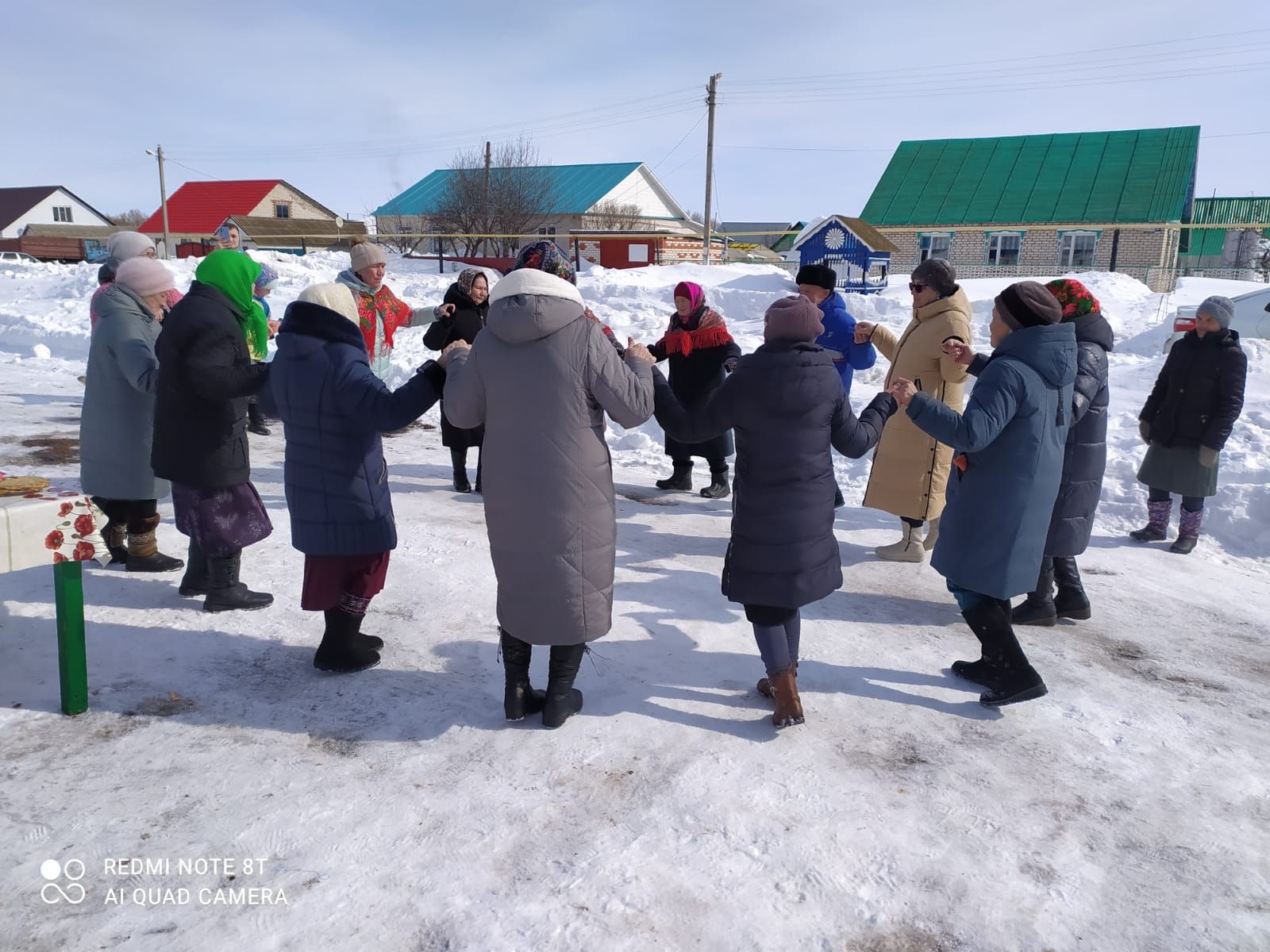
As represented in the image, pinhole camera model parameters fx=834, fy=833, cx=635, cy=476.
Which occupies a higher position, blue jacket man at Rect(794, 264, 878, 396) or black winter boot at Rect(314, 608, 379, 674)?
blue jacket man at Rect(794, 264, 878, 396)

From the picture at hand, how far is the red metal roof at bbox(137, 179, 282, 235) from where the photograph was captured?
48.4m

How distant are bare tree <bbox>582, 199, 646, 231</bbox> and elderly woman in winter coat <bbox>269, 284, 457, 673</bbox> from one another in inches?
1609

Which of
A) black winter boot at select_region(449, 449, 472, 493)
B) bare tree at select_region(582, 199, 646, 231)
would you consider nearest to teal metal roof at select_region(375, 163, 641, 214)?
bare tree at select_region(582, 199, 646, 231)

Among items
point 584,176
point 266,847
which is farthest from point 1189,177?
point 266,847

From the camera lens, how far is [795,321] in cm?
305

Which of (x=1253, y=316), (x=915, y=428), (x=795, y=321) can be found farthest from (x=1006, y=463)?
(x=1253, y=316)

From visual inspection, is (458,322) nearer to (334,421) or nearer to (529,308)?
(334,421)

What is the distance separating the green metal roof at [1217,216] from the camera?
37875mm

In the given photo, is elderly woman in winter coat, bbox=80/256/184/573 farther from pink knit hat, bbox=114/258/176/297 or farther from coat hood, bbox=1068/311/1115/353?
coat hood, bbox=1068/311/1115/353

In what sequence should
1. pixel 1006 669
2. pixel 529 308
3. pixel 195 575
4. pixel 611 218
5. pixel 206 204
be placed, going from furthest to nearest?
pixel 206 204, pixel 611 218, pixel 195 575, pixel 1006 669, pixel 529 308

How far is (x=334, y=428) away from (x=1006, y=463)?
8.97 ft

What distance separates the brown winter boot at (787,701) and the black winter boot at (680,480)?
3.86 m

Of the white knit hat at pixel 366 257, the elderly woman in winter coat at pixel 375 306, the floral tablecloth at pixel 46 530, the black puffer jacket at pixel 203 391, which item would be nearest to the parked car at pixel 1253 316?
the elderly woman in winter coat at pixel 375 306
